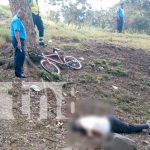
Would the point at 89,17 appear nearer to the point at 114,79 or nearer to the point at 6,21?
the point at 6,21

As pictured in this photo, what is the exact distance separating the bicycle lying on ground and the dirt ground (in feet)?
0.78

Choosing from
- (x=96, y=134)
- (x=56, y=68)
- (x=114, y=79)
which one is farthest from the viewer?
(x=114, y=79)

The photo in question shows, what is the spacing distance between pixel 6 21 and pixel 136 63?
618 cm

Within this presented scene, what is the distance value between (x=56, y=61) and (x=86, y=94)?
6.02ft

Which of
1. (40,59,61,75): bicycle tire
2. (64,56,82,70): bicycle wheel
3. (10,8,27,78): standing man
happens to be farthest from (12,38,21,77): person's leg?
(64,56,82,70): bicycle wheel

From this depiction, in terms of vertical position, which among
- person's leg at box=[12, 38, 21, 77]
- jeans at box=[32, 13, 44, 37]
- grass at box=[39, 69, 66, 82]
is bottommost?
grass at box=[39, 69, 66, 82]

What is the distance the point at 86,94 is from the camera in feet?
29.1

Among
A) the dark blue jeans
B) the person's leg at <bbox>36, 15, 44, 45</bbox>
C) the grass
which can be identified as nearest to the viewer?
the dark blue jeans

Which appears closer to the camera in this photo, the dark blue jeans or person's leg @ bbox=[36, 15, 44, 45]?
the dark blue jeans

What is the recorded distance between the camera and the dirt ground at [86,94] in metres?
6.20

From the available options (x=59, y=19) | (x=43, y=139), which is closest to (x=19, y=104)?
(x=43, y=139)

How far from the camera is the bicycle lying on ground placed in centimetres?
984

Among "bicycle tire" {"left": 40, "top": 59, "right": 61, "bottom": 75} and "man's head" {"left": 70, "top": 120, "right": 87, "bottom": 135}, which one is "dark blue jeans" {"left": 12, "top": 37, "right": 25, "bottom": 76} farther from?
"man's head" {"left": 70, "top": 120, "right": 87, "bottom": 135}

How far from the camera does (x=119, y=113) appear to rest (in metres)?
8.36
